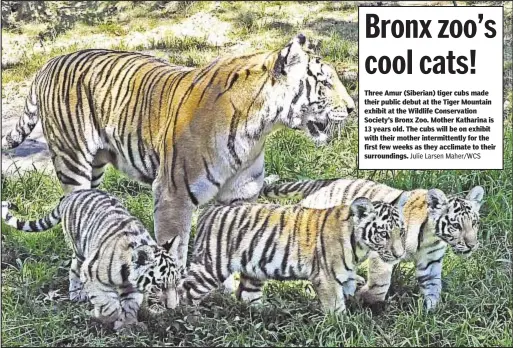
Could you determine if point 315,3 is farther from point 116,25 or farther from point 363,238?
point 363,238

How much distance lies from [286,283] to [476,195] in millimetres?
1087

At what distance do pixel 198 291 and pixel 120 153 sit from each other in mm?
873

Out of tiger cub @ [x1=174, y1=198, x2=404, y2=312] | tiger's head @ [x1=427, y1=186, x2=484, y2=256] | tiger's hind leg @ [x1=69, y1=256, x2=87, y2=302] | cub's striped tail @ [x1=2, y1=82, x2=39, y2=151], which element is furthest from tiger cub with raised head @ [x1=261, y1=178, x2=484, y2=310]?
cub's striped tail @ [x1=2, y1=82, x2=39, y2=151]

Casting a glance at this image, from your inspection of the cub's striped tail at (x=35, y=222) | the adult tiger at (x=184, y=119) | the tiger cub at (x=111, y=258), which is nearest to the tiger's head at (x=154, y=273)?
the tiger cub at (x=111, y=258)

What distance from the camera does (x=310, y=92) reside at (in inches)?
174

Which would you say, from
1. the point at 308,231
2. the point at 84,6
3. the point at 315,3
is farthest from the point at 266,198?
the point at 84,6

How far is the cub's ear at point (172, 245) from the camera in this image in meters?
4.29

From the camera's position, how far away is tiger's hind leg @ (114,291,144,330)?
4.23 m

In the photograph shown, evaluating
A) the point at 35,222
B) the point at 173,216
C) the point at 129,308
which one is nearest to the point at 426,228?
the point at 173,216

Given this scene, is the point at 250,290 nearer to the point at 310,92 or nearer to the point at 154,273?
the point at 154,273

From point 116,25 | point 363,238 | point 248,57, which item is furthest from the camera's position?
point 116,25

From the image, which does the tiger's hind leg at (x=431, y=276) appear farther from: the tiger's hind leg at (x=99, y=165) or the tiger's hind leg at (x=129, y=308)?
the tiger's hind leg at (x=99, y=165)

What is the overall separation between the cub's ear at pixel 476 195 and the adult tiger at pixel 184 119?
77 centimetres

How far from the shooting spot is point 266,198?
4.64 m
